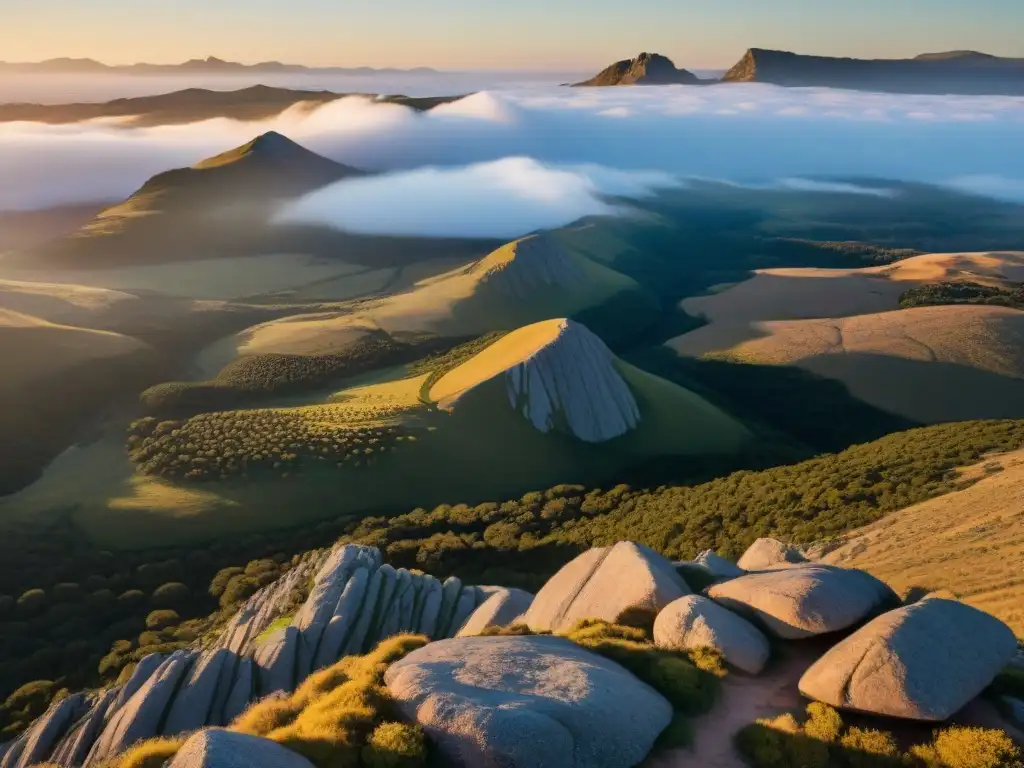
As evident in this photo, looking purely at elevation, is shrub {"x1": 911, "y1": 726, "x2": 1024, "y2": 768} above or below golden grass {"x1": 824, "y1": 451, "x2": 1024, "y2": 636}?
above

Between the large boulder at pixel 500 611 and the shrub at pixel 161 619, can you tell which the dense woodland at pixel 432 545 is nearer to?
the shrub at pixel 161 619

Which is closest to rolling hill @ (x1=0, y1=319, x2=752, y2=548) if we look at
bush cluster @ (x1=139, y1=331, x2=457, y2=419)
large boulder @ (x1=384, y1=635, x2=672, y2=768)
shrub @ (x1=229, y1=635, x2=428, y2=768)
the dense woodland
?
the dense woodland

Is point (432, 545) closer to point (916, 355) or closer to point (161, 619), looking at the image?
point (161, 619)

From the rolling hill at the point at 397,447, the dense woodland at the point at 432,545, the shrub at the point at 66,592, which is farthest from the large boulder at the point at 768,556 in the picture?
the shrub at the point at 66,592

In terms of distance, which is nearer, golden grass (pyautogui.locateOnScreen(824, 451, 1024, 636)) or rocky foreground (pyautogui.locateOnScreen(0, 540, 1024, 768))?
rocky foreground (pyautogui.locateOnScreen(0, 540, 1024, 768))

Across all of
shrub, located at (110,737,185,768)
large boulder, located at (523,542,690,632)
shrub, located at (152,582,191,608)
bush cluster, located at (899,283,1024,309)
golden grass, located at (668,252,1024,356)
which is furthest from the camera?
bush cluster, located at (899,283,1024,309)

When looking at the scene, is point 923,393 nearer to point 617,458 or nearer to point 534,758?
point 617,458

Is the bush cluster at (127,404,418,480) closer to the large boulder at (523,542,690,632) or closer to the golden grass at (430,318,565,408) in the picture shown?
the golden grass at (430,318,565,408)

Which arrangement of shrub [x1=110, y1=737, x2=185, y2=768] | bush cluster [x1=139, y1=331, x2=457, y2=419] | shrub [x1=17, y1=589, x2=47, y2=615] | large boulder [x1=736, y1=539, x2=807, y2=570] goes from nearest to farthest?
shrub [x1=110, y1=737, x2=185, y2=768]
large boulder [x1=736, y1=539, x2=807, y2=570]
shrub [x1=17, y1=589, x2=47, y2=615]
bush cluster [x1=139, y1=331, x2=457, y2=419]
